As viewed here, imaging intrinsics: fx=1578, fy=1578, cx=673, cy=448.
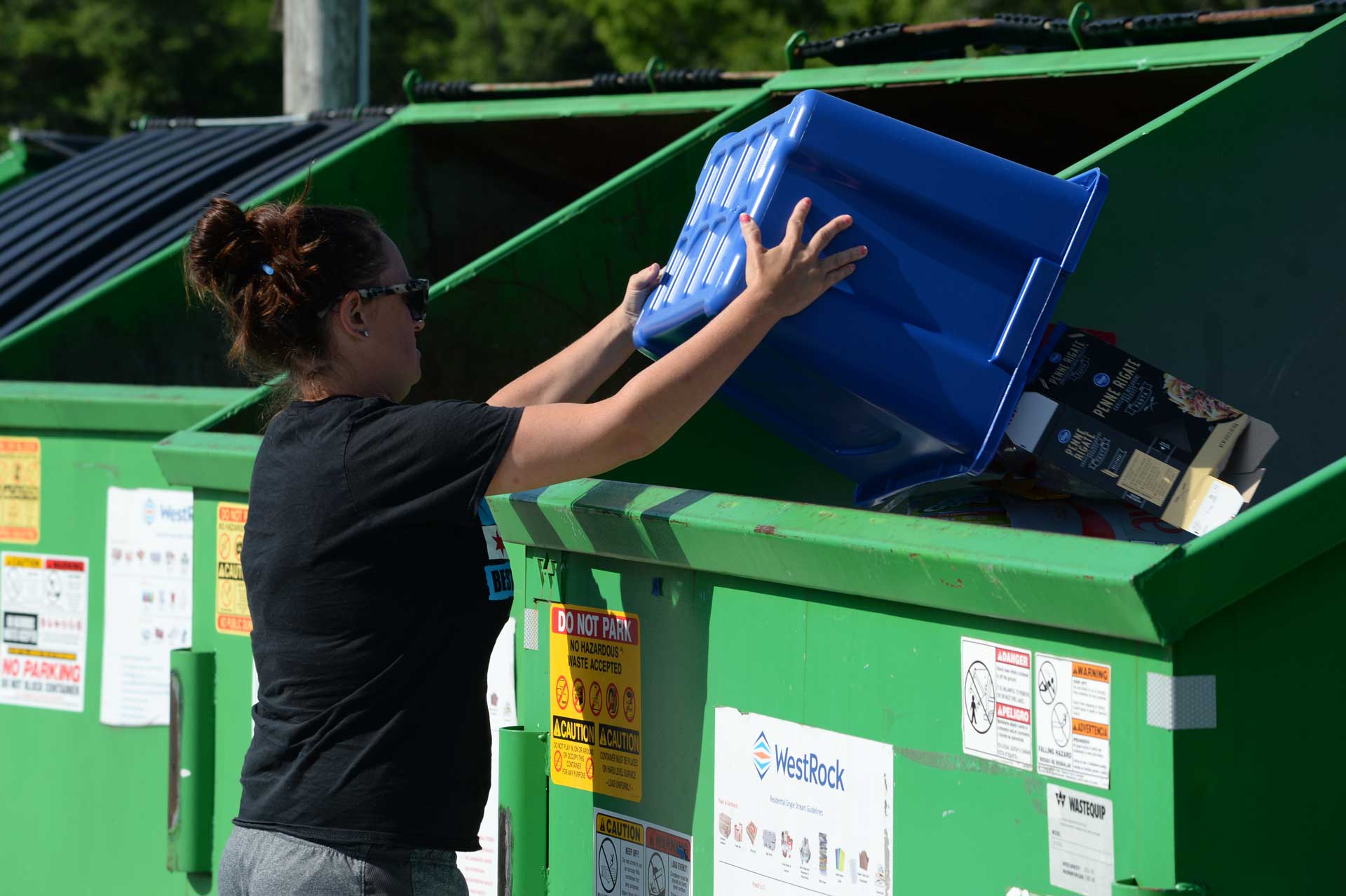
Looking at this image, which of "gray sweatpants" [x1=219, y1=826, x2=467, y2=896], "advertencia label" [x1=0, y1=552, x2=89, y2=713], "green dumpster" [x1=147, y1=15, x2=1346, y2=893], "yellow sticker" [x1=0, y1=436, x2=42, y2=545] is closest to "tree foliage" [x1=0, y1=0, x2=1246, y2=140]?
"yellow sticker" [x1=0, y1=436, x2=42, y2=545]

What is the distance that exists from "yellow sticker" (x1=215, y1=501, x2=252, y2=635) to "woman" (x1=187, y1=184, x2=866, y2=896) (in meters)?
0.85

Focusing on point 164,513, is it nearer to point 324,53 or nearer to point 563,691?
point 563,691

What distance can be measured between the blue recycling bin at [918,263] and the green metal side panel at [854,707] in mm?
383

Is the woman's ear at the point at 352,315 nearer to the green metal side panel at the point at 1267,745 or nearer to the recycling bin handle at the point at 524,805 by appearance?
the recycling bin handle at the point at 524,805

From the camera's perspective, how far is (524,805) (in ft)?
7.84

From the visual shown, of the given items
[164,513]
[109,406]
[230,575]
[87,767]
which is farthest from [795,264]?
[87,767]

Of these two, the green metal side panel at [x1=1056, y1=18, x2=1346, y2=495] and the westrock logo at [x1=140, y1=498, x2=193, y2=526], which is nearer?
→ the green metal side panel at [x1=1056, y1=18, x2=1346, y2=495]

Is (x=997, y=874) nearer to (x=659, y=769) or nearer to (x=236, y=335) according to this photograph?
(x=659, y=769)

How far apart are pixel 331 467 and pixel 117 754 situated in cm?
180

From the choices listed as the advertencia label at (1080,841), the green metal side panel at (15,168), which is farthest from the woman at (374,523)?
the green metal side panel at (15,168)

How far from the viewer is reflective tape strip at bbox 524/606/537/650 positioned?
241 centimetres

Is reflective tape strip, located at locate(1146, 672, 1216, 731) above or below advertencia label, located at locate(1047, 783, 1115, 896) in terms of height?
above

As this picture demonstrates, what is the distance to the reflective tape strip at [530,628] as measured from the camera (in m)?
2.41

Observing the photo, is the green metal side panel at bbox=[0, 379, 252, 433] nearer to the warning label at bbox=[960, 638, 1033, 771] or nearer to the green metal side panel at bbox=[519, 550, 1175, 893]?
the green metal side panel at bbox=[519, 550, 1175, 893]
